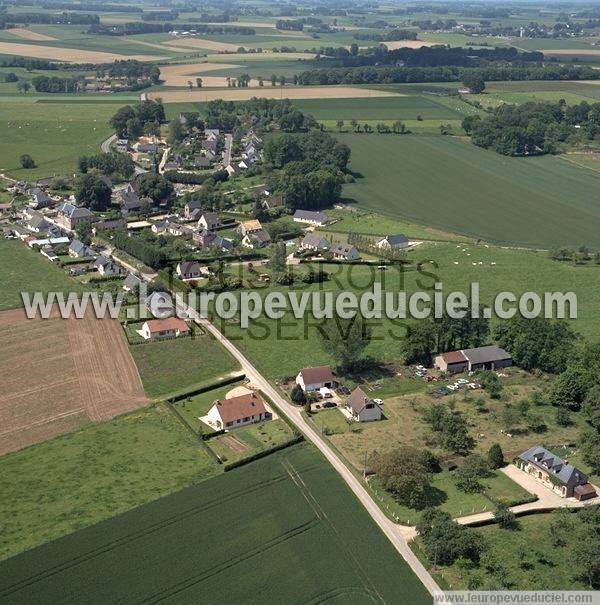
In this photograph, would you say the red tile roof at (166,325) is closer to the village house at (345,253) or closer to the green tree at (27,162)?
the village house at (345,253)

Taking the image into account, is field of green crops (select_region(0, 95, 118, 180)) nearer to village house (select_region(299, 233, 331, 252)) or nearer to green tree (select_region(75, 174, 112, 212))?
green tree (select_region(75, 174, 112, 212))

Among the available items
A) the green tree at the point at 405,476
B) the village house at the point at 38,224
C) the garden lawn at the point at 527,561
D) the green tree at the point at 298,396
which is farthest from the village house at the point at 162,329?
the village house at the point at 38,224

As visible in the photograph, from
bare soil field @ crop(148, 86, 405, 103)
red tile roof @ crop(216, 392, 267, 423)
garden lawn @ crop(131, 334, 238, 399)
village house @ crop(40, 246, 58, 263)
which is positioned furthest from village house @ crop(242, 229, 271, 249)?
bare soil field @ crop(148, 86, 405, 103)

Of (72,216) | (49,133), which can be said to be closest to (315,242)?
(72,216)

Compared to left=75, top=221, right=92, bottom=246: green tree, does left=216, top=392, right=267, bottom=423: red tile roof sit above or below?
below

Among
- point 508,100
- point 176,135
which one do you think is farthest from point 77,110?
point 508,100

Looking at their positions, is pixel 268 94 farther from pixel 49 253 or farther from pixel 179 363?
pixel 179 363

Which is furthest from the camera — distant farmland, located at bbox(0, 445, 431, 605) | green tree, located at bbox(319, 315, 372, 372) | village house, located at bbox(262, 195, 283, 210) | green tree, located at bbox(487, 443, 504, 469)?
village house, located at bbox(262, 195, 283, 210)
